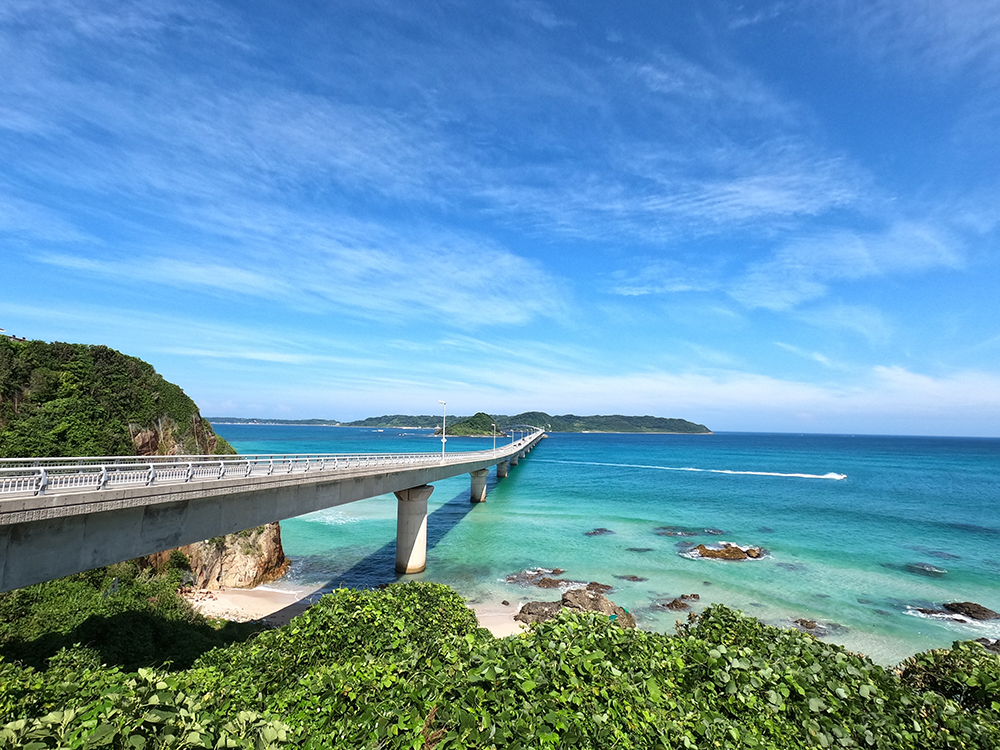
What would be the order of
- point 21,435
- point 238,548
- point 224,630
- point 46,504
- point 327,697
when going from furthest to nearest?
point 238,548 → point 21,435 → point 224,630 → point 46,504 → point 327,697

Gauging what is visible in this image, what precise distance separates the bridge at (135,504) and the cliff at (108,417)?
2908 mm

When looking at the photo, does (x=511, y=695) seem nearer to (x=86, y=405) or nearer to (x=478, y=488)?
(x=86, y=405)

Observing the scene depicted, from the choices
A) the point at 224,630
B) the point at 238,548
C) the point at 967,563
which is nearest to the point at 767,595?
the point at 967,563

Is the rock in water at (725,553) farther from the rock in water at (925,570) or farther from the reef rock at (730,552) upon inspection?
the rock in water at (925,570)

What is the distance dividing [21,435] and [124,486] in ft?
57.0

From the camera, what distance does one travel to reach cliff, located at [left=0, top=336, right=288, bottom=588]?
82.0 ft

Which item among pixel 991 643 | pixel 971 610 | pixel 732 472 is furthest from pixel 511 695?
pixel 732 472

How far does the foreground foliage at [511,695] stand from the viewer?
5.48 metres

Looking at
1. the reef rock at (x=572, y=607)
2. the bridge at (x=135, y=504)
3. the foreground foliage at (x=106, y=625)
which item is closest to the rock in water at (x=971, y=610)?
the reef rock at (x=572, y=607)

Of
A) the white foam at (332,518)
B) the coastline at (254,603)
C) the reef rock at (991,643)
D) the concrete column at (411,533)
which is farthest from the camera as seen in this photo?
the white foam at (332,518)

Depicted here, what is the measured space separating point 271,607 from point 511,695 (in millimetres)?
25441

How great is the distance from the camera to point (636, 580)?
33.0m

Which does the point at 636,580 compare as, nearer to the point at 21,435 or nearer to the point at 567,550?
the point at 567,550

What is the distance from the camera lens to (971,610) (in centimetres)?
2888
